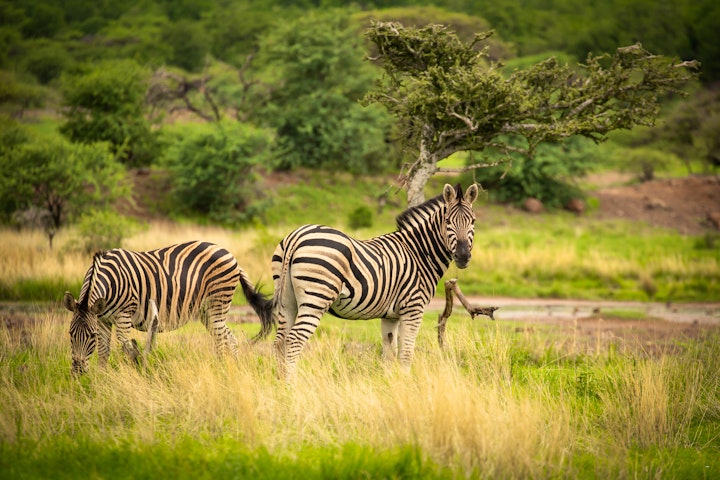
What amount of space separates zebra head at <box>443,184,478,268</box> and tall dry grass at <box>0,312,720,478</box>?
1.43 meters

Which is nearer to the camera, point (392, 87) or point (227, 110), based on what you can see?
point (392, 87)

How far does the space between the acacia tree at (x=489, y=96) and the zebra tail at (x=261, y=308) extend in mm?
3107

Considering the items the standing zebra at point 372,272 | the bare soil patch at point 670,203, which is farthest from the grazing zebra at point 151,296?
the bare soil patch at point 670,203

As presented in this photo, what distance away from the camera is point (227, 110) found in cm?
4853

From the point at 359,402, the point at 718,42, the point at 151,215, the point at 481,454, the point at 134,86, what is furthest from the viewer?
the point at 718,42

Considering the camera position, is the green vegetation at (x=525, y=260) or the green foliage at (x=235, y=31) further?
the green foliage at (x=235, y=31)

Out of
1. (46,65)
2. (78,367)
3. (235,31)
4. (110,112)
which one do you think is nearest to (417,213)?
(78,367)

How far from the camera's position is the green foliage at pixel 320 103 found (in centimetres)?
4028

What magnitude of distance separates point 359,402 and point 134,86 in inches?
1211

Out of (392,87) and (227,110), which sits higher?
(227,110)

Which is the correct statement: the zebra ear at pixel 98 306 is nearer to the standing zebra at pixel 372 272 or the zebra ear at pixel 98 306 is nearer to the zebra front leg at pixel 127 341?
the zebra front leg at pixel 127 341

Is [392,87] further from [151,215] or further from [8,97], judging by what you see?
[8,97]

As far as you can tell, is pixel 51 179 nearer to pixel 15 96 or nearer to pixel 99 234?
pixel 99 234

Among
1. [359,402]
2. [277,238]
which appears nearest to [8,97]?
[277,238]
